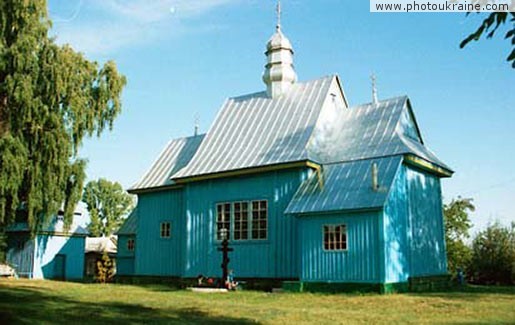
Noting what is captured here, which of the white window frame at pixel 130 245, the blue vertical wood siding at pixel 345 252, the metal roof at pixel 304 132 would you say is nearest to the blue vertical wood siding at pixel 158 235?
the metal roof at pixel 304 132

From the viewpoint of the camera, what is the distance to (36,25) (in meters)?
18.9

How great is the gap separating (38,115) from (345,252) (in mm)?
10738

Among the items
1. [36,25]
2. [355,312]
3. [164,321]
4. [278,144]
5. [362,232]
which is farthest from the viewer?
[278,144]

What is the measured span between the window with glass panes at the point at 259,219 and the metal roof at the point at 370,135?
2.60m

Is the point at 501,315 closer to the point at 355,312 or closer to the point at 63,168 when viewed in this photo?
the point at 355,312

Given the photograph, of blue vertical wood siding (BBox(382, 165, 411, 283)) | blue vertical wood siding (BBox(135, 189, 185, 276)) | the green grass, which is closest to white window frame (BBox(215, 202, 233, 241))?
blue vertical wood siding (BBox(135, 189, 185, 276))

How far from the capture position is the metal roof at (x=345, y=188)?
667 inches

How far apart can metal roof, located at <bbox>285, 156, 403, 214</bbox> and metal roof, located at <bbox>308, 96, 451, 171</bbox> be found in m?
0.68

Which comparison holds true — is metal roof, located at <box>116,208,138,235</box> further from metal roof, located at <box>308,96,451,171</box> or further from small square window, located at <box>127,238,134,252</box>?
metal roof, located at <box>308,96,451,171</box>

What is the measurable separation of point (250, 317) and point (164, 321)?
173 centimetres

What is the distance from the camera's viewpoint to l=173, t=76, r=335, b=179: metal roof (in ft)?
66.7

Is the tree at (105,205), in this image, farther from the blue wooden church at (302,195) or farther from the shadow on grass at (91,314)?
the shadow on grass at (91,314)

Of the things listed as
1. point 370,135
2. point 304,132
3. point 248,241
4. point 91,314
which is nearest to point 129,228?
point 248,241

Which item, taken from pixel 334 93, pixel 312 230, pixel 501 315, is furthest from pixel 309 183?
pixel 501 315
